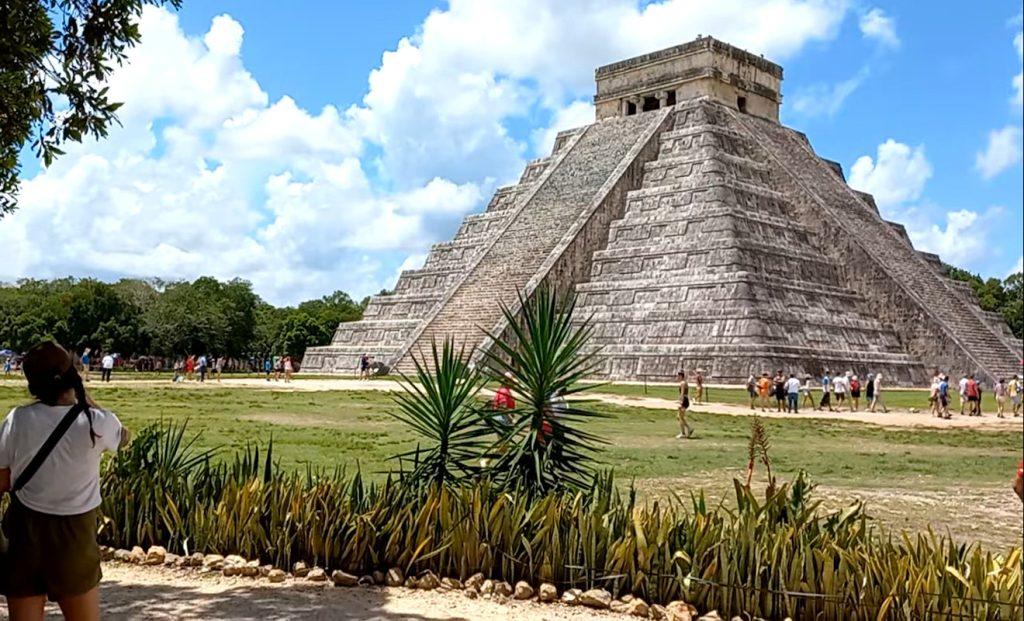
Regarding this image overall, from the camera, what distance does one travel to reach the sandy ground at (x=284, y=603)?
195 inches

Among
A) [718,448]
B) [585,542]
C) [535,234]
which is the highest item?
[535,234]

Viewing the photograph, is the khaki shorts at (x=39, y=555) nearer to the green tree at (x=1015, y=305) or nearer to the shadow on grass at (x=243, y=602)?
the shadow on grass at (x=243, y=602)

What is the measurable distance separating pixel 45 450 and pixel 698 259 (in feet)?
85.2

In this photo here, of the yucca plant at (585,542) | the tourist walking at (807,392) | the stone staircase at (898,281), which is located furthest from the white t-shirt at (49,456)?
the stone staircase at (898,281)

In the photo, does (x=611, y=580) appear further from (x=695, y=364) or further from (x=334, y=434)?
(x=695, y=364)

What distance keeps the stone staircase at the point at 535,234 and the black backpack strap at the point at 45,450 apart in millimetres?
22968

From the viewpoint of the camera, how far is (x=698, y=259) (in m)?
28.5

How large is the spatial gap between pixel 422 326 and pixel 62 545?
1066 inches

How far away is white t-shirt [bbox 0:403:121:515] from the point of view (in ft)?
12.0

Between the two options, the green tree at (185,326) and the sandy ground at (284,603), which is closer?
the sandy ground at (284,603)

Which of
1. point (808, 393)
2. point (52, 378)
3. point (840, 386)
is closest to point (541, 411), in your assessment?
point (52, 378)

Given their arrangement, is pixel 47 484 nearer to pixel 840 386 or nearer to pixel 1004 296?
pixel 840 386

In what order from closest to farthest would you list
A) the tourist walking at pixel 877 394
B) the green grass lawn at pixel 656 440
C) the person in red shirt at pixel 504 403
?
the person in red shirt at pixel 504 403 < the green grass lawn at pixel 656 440 < the tourist walking at pixel 877 394

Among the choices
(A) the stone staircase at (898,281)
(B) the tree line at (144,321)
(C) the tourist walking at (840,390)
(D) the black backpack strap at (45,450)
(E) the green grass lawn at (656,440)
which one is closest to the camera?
(D) the black backpack strap at (45,450)
